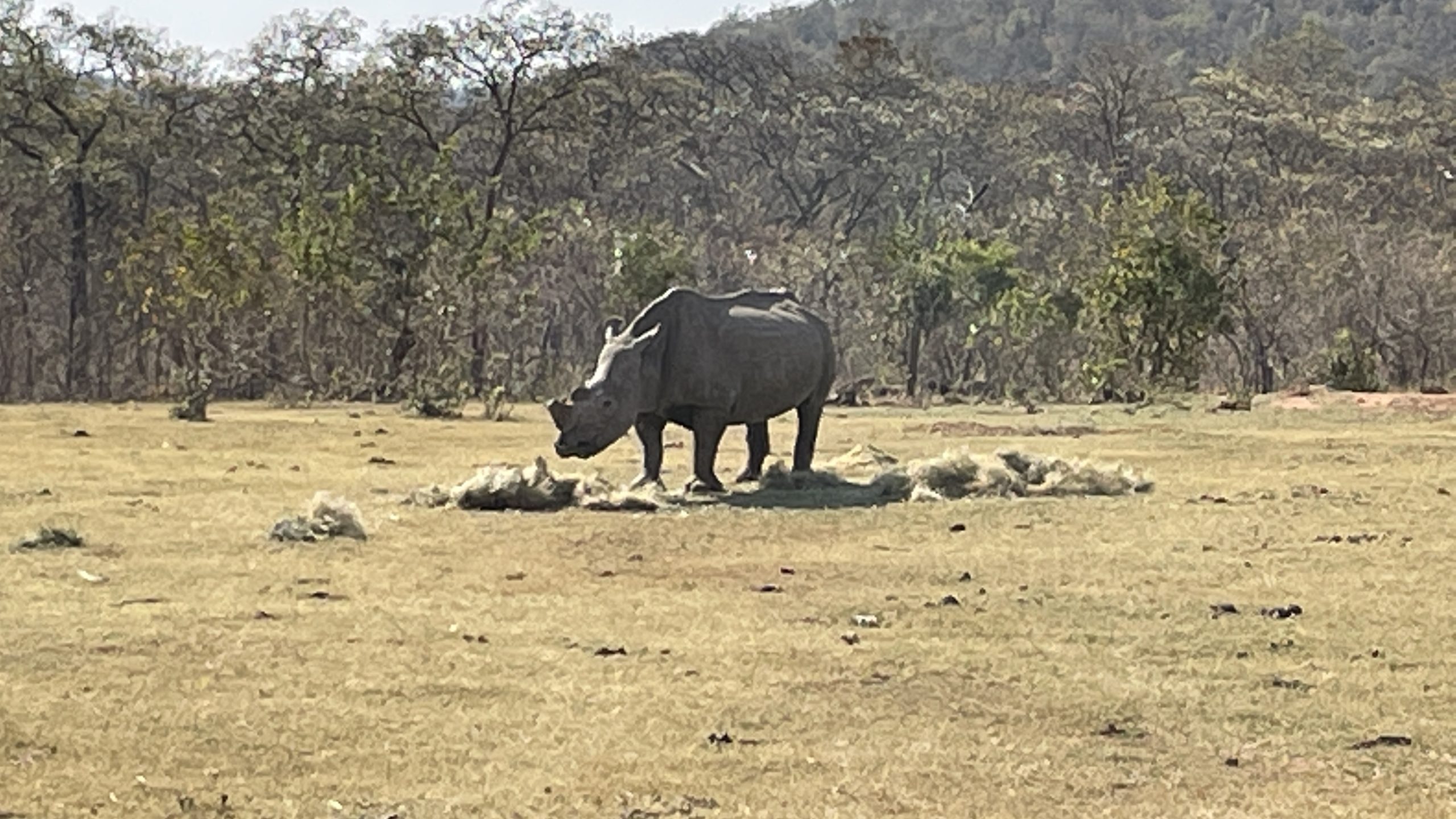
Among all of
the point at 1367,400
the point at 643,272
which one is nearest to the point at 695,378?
the point at 1367,400

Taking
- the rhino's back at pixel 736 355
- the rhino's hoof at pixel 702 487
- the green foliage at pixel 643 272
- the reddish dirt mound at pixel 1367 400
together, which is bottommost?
the rhino's hoof at pixel 702 487

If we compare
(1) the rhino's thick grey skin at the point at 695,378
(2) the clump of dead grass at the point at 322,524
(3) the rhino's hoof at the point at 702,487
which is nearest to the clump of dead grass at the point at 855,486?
(3) the rhino's hoof at the point at 702,487

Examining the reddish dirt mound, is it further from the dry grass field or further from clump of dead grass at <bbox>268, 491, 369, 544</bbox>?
clump of dead grass at <bbox>268, 491, 369, 544</bbox>

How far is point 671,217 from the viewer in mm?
65250

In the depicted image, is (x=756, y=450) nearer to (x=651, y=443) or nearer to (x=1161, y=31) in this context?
(x=651, y=443)

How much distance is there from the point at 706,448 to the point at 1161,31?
136383 millimetres

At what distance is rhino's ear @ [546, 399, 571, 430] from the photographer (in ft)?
57.1

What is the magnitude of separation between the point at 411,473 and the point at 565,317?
34069 millimetres

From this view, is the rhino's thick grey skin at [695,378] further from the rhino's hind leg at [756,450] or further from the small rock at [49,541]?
the small rock at [49,541]

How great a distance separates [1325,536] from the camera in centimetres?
1480

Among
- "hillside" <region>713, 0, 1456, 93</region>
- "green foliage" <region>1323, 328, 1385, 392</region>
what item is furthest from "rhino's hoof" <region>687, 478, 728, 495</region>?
"hillside" <region>713, 0, 1456, 93</region>

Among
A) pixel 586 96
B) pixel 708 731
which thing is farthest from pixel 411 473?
pixel 586 96

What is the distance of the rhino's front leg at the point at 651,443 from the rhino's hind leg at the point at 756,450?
126cm

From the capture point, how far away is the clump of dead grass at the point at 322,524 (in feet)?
47.4
